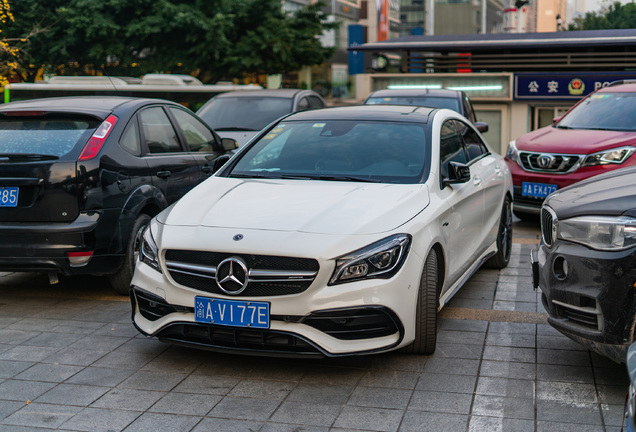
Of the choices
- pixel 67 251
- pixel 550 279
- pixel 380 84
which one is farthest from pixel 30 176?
pixel 380 84

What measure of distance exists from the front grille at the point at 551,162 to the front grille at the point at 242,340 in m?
5.58

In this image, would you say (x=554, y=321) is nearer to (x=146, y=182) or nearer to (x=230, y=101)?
(x=146, y=182)

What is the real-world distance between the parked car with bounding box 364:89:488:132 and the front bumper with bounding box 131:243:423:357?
7.32 meters

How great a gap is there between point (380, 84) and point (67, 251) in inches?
696

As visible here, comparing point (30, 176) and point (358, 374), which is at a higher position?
point (30, 176)

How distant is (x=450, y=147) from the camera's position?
607 centimetres

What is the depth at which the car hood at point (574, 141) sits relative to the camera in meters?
8.88

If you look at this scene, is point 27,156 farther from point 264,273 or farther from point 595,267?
point 595,267

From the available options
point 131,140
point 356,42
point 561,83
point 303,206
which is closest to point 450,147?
point 303,206

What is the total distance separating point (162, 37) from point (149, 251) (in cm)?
2889

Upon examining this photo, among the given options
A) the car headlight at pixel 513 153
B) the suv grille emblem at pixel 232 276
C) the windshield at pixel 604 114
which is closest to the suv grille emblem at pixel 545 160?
the car headlight at pixel 513 153

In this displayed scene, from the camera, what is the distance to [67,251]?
5.80 metres

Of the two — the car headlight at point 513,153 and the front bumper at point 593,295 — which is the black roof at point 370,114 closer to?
the front bumper at point 593,295

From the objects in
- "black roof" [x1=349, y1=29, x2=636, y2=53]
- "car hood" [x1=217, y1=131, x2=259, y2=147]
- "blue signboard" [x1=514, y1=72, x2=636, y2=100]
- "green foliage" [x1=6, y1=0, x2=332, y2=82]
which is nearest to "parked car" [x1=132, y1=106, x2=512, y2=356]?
"car hood" [x1=217, y1=131, x2=259, y2=147]
